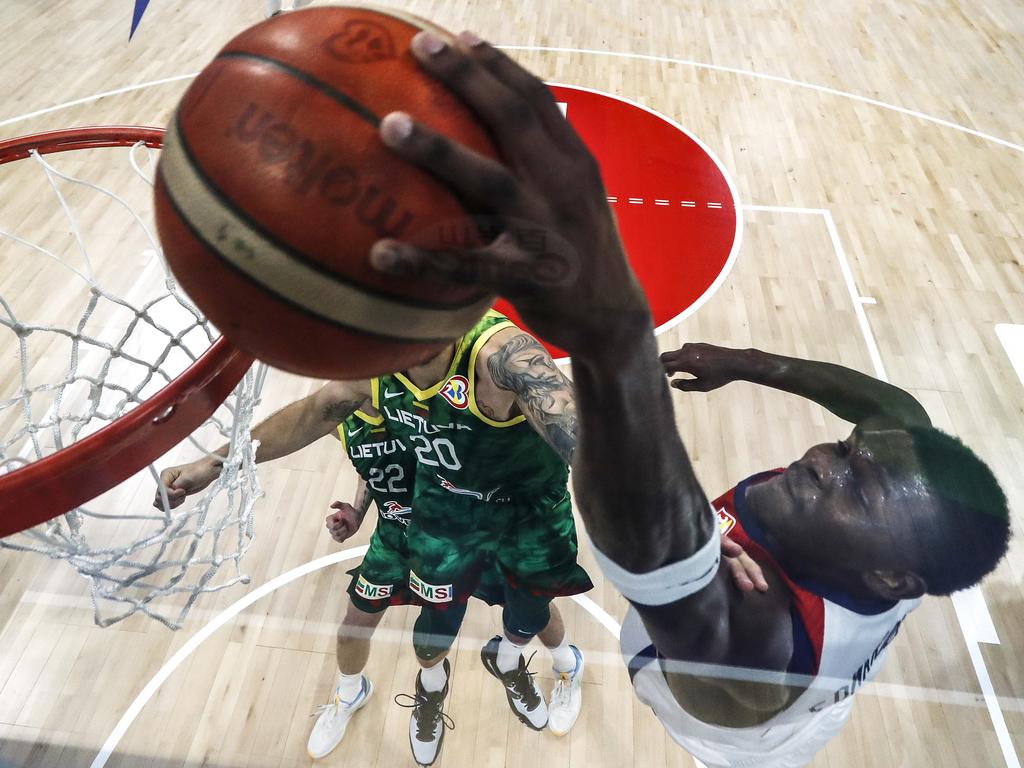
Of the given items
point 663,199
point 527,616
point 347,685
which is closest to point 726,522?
point 527,616

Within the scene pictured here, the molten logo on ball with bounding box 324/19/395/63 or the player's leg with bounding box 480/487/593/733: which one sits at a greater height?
the molten logo on ball with bounding box 324/19/395/63

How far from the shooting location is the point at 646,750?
5.17 ft

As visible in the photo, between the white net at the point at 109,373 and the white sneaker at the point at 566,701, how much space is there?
762mm

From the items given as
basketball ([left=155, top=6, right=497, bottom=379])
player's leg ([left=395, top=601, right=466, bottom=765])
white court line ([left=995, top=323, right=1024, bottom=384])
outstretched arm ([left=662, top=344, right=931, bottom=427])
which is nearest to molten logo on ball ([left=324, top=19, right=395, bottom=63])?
basketball ([left=155, top=6, right=497, bottom=379])

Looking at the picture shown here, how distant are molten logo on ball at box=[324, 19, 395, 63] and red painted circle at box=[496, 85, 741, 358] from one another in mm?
1772

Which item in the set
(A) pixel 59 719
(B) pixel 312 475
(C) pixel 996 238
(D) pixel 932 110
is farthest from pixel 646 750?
(D) pixel 932 110

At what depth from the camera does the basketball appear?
0.51 metres

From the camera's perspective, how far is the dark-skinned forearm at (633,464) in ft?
1.86

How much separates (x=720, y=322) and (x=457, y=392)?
57.1 inches

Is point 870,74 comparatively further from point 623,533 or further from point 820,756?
point 623,533

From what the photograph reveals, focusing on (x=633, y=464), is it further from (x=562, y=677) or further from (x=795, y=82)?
(x=795, y=82)

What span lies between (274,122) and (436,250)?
16cm

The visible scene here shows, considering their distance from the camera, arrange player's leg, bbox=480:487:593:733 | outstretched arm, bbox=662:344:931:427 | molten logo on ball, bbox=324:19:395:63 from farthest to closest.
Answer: player's leg, bbox=480:487:593:733 → outstretched arm, bbox=662:344:931:427 → molten logo on ball, bbox=324:19:395:63

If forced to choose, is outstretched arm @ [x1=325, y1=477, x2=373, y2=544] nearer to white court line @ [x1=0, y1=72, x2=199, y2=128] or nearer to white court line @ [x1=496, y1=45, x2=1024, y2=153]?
white court line @ [x1=0, y1=72, x2=199, y2=128]
